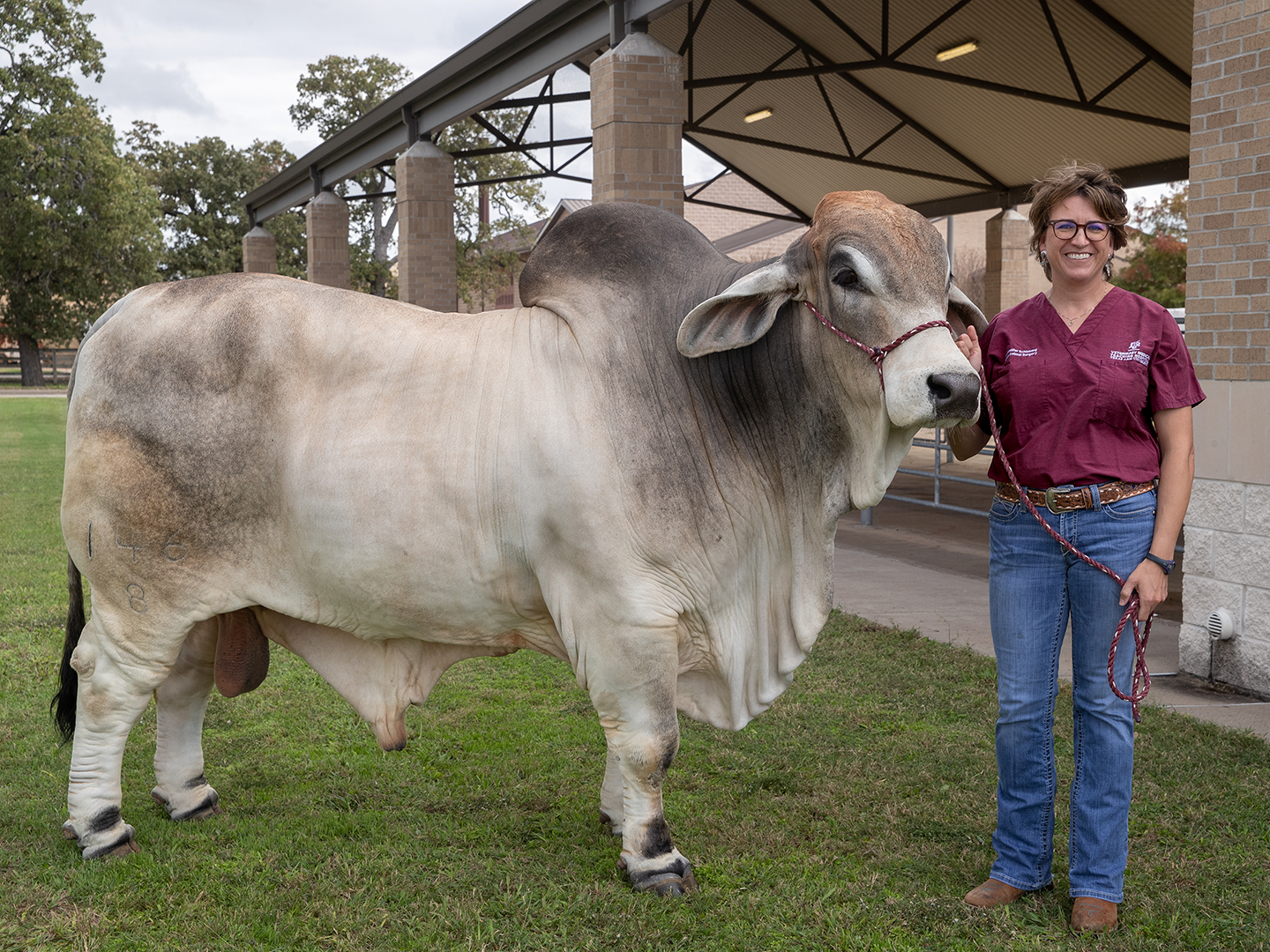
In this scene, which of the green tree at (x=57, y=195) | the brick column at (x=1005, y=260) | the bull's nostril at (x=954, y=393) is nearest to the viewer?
the bull's nostril at (x=954, y=393)

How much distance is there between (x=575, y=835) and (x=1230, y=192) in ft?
13.9

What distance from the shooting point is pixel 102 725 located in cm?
355

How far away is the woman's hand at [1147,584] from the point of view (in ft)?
9.69

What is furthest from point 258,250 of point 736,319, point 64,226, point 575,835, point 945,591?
point 64,226

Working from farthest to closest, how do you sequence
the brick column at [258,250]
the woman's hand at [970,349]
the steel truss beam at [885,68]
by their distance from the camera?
1. the brick column at [258,250]
2. the steel truss beam at [885,68]
3. the woman's hand at [970,349]

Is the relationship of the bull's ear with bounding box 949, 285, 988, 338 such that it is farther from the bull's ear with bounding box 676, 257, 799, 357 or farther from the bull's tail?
the bull's tail

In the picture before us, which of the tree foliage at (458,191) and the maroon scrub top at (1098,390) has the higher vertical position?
the tree foliage at (458,191)

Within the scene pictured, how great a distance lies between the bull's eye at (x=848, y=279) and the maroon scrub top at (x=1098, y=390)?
0.59 m

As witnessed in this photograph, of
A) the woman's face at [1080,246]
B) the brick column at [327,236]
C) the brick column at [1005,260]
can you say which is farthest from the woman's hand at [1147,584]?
the brick column at [327,236]

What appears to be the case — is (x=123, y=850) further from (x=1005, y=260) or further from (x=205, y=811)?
(x=1005, y=260)

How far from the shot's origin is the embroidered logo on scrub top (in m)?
2.98

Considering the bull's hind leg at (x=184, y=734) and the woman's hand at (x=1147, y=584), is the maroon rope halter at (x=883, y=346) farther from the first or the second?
the bull's hind leg at (x=184, y=734)

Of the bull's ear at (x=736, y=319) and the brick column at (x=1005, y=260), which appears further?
the brick column at (x=1005, y=260)

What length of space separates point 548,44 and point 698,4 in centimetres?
281
